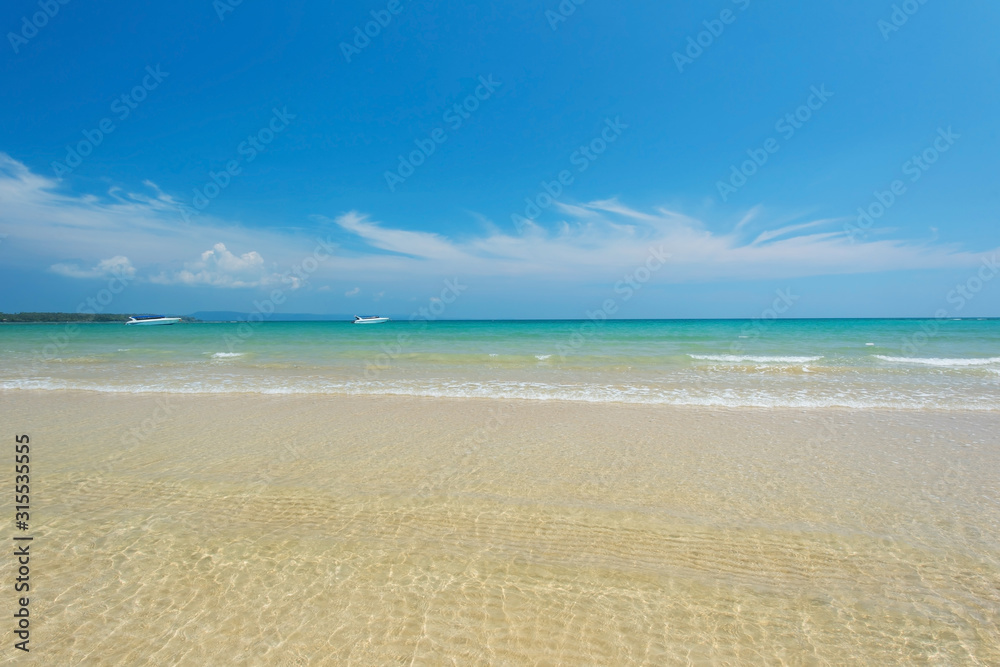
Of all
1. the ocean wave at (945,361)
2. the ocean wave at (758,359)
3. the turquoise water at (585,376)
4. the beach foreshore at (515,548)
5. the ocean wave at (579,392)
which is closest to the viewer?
the beach foreshore at (515,548)

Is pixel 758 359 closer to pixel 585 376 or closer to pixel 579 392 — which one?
pixel 585 376

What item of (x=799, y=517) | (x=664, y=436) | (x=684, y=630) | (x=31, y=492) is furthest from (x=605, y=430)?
(x=31, y=492)

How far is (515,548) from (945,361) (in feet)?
80.6

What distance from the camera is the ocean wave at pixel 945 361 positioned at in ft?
58.5

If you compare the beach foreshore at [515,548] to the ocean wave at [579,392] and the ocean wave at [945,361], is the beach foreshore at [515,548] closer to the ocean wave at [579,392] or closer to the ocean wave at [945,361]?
the ocean wave at [579,392]

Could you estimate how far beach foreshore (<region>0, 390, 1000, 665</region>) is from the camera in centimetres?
309

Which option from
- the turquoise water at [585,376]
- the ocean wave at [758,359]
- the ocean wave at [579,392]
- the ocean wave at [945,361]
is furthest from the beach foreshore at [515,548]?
the ocean wave at [945,361]

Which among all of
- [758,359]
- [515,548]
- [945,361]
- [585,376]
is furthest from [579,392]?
[945,361]

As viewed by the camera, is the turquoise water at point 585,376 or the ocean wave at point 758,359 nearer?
the turquoise water at point 585,376

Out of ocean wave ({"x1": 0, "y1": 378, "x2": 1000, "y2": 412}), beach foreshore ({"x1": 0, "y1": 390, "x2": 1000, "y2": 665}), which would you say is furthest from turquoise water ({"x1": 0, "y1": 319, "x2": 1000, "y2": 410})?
beach foreshore ({"x1": 0, "y1": 390, "x2": 1000, "y2": 665})

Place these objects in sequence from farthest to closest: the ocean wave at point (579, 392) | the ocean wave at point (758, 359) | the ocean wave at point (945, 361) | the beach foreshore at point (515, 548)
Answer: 1. the ocean wave at point (758, 359)
2. the ocean wave at point (945, 361)
3. the ocean wave at point (579, 392)
4. the beach foreshore at point (515, 548)

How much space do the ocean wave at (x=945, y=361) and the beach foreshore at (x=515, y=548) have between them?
1385cm

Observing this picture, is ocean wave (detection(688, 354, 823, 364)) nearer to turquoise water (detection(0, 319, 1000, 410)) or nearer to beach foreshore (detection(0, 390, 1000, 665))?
turquoise water (detection(0, 319, 1000, 410))

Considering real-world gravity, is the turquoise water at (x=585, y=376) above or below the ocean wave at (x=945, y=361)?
below
